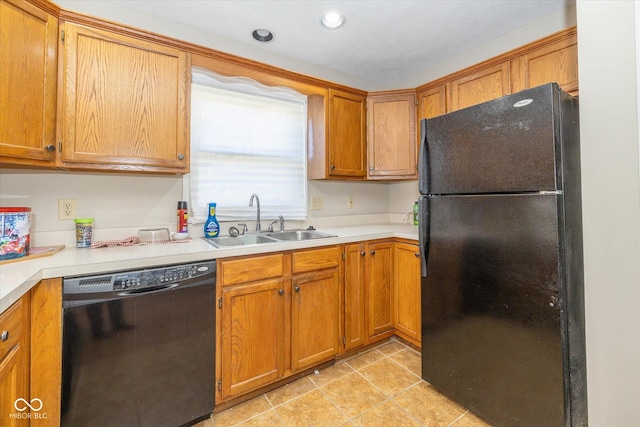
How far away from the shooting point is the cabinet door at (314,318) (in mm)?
1803

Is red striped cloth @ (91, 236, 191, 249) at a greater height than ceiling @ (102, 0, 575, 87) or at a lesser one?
lesser

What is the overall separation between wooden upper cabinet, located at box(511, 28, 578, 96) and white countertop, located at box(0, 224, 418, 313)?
1750 millimetres

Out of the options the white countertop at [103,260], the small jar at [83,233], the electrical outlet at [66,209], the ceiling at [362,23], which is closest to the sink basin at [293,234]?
the white countertop at [103,260]

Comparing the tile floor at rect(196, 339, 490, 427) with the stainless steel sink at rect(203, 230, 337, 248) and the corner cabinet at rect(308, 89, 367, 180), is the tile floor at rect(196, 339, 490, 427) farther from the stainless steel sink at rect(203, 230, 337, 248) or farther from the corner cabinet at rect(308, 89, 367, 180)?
the corner cabinet at rect(308, 89, 367, 180)

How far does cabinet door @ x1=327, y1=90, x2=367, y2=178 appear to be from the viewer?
2.41 m

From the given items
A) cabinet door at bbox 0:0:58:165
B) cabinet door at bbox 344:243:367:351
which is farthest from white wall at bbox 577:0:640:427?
cabinet door at bbox 0:0:58:165

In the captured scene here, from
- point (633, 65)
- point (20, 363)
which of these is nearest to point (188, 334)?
point (20, 363)

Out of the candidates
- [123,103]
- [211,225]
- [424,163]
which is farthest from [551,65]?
[123,103]

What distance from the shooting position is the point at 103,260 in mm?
1273

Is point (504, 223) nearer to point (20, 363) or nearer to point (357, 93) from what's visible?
point (357, 93)

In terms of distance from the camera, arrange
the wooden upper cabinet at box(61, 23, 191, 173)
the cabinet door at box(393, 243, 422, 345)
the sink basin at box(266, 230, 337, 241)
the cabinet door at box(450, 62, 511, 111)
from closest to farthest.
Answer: the wooden upper cabinet at box(61, 23, 191, 173), the cabinet door at box(450, 62, 511, 111), the cabinet door at box(393, 243, 422, 345), the sink basin at box(266, 230, 337, 241)

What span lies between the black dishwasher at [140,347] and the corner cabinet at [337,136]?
1.31m

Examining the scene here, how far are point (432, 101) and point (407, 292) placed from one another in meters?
1.59

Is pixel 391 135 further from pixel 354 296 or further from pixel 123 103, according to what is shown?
pixel 123 103
